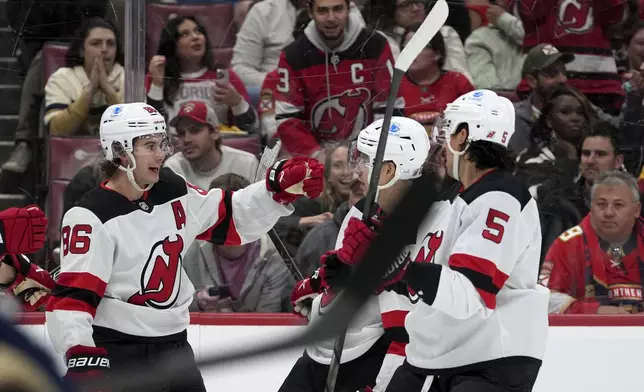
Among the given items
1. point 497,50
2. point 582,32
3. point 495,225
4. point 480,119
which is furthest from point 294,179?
point 582,32

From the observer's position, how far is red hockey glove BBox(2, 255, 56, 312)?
157 inches

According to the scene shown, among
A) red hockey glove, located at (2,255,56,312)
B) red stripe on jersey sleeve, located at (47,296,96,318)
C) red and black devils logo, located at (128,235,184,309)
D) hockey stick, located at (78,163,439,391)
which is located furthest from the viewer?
red hockey glove, located at (2,255,56,312)

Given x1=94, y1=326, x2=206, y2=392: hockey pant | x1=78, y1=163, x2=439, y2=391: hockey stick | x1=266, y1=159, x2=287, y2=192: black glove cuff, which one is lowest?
x1=94, y1=326, x2=206, y2=392: hockey pant

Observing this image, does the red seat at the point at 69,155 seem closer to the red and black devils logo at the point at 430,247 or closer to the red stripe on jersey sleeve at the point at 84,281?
the red stripe on jersey sleeve at the point at 84,281

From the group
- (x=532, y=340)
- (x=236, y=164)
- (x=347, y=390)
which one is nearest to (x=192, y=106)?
(x=236, y=164)

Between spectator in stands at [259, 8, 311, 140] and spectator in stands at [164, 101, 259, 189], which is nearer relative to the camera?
spectator in stands at [164, 101, 259, 189]

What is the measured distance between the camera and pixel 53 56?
4.99 meters

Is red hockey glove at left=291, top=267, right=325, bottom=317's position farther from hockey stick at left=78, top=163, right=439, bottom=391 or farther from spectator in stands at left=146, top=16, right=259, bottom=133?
hockey stick at left=78, top=163, right=439, bottom=391

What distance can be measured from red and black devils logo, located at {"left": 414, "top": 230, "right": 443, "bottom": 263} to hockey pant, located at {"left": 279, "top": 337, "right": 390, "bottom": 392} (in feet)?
1.60

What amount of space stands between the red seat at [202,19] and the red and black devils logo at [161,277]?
125 cm

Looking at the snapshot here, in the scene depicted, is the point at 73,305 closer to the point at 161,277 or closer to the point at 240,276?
the point at 161,277

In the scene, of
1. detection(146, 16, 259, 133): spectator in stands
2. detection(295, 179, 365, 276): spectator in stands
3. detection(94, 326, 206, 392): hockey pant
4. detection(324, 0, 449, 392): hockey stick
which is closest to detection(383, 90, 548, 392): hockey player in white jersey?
detection(324, 0, 449, 392): hockey stick

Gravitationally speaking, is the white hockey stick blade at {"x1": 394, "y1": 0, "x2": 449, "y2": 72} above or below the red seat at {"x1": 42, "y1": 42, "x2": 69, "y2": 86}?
above

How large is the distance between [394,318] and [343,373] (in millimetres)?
339
